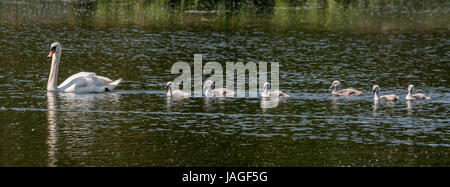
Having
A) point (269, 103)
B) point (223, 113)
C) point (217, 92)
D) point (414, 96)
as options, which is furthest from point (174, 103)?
point (414, 96)

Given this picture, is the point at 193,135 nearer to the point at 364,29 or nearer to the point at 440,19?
the point at 364,29

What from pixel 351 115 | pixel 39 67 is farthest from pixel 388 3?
pixel 351 115

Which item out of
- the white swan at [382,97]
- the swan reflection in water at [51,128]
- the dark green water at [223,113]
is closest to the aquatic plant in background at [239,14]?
the dark green water at [223,113]

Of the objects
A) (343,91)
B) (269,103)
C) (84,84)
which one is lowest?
(269,103)

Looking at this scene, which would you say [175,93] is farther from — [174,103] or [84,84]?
[84,84]

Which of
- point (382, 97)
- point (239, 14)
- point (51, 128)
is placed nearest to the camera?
point (51, 128)

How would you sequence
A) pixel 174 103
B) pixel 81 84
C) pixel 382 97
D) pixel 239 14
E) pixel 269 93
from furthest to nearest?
1. pixel 239 14
2. pixel 81 84
3. pixel 269 93
4. pixel 382 97
5. pixel 174 103

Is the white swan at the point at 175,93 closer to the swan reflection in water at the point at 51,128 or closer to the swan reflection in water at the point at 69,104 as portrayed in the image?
the swan reflection in water at the point at 69,104

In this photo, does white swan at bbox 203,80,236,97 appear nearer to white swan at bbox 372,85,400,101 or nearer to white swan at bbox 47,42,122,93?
white swan at bbox 47,42,122,93

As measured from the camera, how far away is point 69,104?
2773 centimetres

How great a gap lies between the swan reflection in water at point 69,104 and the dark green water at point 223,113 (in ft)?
0.11

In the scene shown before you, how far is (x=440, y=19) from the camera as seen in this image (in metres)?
65.2

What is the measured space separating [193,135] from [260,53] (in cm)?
2208

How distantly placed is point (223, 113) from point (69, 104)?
5.26 meters
